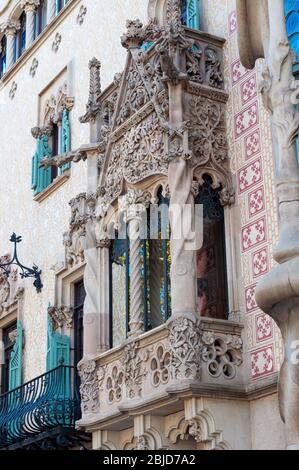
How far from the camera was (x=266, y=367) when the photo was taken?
1255 centimetres

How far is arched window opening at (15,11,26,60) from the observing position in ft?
77.3

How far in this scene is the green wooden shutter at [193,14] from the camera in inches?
611

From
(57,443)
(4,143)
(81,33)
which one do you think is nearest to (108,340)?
(57,443)

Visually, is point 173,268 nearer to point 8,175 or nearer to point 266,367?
point 266,367

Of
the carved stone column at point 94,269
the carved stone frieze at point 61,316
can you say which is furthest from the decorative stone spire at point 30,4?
the carved stone frieze at point 61,316

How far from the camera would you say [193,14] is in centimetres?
1566

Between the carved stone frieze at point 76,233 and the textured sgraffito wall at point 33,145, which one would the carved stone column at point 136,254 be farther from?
the textured sgraffito wall at point 33,145

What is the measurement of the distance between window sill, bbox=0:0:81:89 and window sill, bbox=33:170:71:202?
12.4 ft

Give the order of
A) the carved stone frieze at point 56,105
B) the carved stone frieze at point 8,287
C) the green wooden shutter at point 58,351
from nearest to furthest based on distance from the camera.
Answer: the green wooden shutter at point 58,351, the carved stone frieze at point 56,105, the carved stone frieze at point 8,287

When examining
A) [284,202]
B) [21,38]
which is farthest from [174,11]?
[21,38]

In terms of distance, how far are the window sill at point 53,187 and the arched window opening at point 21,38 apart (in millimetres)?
4939

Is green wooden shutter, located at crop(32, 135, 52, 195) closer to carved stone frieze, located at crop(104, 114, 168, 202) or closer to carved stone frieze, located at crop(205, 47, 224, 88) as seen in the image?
carved stone frieze, located at crop(104, 114, 168, 202)

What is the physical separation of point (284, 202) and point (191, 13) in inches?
229

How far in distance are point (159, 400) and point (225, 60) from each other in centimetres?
515
